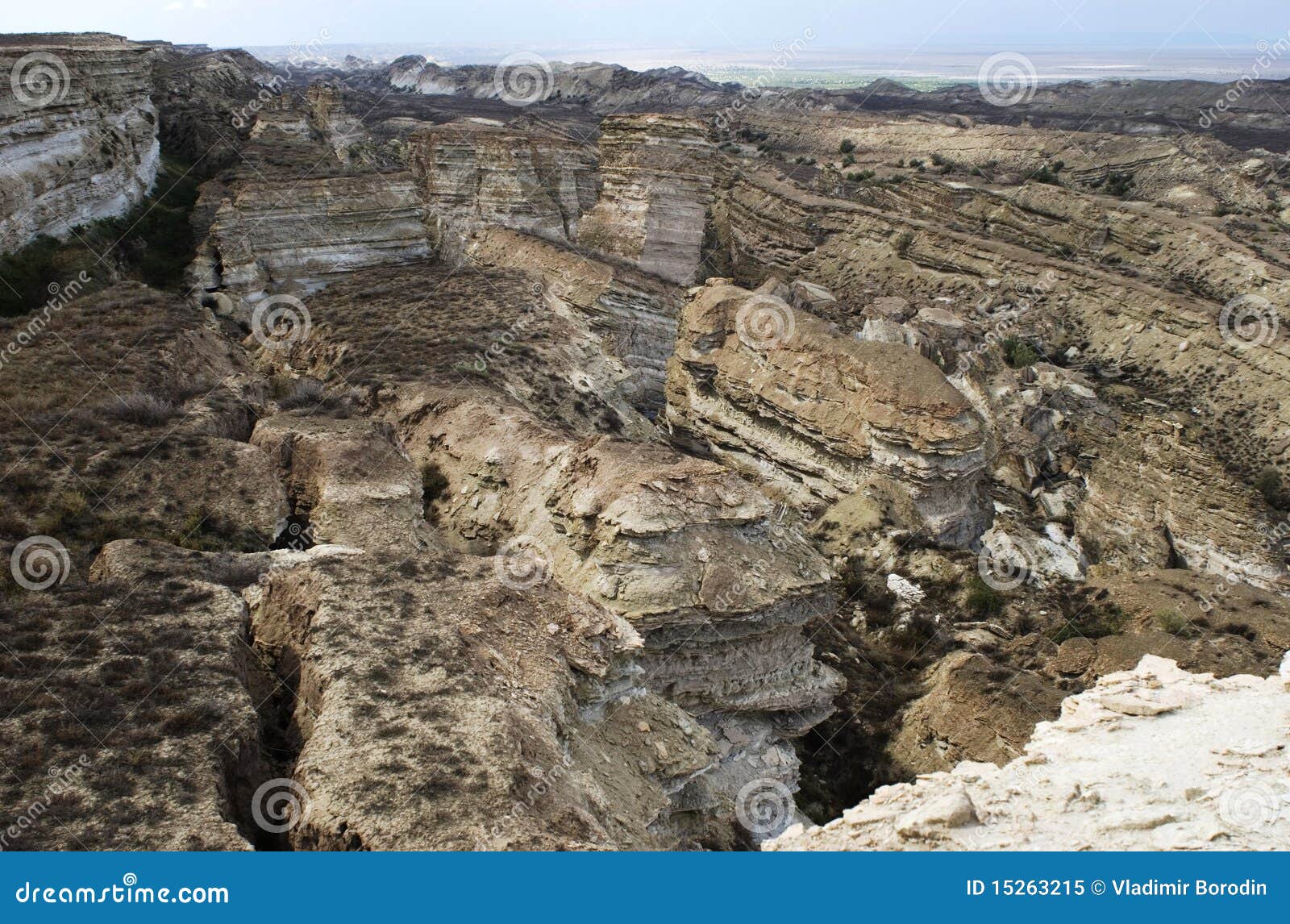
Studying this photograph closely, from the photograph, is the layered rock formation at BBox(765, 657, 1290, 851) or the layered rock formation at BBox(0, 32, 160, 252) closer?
the layered rock formation at BBox(765, 657, 1290, 851)

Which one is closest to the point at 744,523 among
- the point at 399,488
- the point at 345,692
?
the point at 399,488

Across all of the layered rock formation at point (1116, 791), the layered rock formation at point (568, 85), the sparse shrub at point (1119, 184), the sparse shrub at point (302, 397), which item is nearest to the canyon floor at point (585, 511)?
the layered rock formation at point (1116, 791)

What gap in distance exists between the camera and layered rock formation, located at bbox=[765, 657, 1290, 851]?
6836 mm

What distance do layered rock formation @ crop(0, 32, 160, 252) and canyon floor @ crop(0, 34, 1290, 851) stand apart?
0.16 metres

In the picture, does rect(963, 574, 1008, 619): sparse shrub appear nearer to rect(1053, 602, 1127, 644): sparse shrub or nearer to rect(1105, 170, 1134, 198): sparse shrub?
rect(1053, 602, 1127, 644): sparse shrub

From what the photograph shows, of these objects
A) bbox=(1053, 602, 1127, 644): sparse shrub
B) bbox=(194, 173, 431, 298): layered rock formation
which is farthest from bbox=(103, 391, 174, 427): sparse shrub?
bbox=(1053, 602, 1127, 644): sparse shrub

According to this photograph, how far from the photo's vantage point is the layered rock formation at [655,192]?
29172mm

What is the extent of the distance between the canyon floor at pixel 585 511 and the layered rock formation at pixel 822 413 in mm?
103

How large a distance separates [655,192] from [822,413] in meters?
13.8

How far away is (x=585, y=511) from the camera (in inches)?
478

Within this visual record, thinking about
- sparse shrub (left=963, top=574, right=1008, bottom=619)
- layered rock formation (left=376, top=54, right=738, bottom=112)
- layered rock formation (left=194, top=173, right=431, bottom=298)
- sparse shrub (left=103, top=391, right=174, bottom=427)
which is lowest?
sparse shrub (left=963, top=574, right=1008, bottom=619)

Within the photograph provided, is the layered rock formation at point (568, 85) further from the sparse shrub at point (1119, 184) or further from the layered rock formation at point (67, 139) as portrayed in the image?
the layered rock formation at point (67, 139)

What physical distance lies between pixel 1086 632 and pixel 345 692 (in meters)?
13.3

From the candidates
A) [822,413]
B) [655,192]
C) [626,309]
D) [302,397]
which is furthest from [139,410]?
[655,192]
